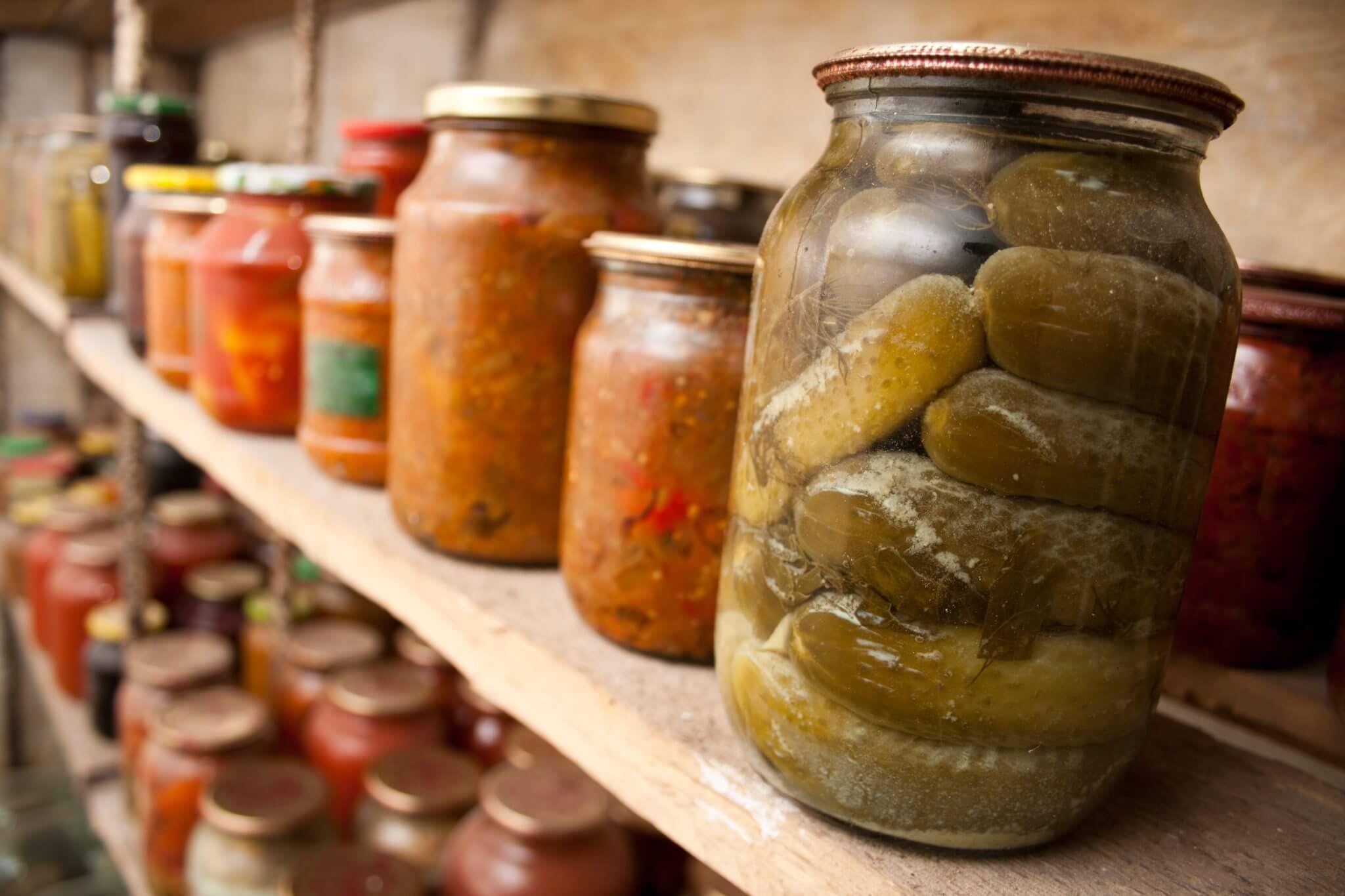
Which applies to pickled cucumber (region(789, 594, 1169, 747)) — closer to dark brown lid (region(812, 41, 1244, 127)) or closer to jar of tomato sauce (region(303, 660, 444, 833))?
dark brown lid (region(812, 41, 1244, 127))

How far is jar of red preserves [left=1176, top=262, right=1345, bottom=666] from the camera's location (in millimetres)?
466

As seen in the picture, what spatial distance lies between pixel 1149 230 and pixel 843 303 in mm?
99

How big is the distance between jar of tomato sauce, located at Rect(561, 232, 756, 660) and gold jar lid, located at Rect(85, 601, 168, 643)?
4.51ft

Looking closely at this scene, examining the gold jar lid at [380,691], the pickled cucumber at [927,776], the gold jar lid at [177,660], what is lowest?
the gold jar lid at [177,660]

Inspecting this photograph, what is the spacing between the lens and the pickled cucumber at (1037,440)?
1.08 feet

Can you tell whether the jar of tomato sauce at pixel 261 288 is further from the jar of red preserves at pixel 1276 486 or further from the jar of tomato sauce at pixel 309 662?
the jar of red preserves at pixel 1276 486

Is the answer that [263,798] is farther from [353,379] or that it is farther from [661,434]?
[661,434]

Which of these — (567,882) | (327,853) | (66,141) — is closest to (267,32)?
(66,141)

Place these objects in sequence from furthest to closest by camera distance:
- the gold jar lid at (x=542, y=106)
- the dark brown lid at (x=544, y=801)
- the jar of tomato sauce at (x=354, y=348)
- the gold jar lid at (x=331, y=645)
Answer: the gold jar lid at (x=331, y=645) < the dark brown lid at (x=544, y=801) < the jar of tomato sauce at (x=354, y=348) < the gold jar lid at (x=542, y=106)

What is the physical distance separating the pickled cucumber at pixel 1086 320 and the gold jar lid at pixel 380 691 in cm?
100

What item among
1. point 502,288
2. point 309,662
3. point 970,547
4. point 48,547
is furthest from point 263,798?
point 48,547

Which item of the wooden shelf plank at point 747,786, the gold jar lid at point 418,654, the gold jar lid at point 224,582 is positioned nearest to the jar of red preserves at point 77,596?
the gold jar lid at point 224,582

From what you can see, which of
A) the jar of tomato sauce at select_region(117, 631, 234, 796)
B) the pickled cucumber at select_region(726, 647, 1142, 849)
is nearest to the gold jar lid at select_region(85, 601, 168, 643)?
the jar of tomato sauce at select_region(117, 631, 234, 796)

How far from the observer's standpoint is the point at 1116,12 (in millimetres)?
665
